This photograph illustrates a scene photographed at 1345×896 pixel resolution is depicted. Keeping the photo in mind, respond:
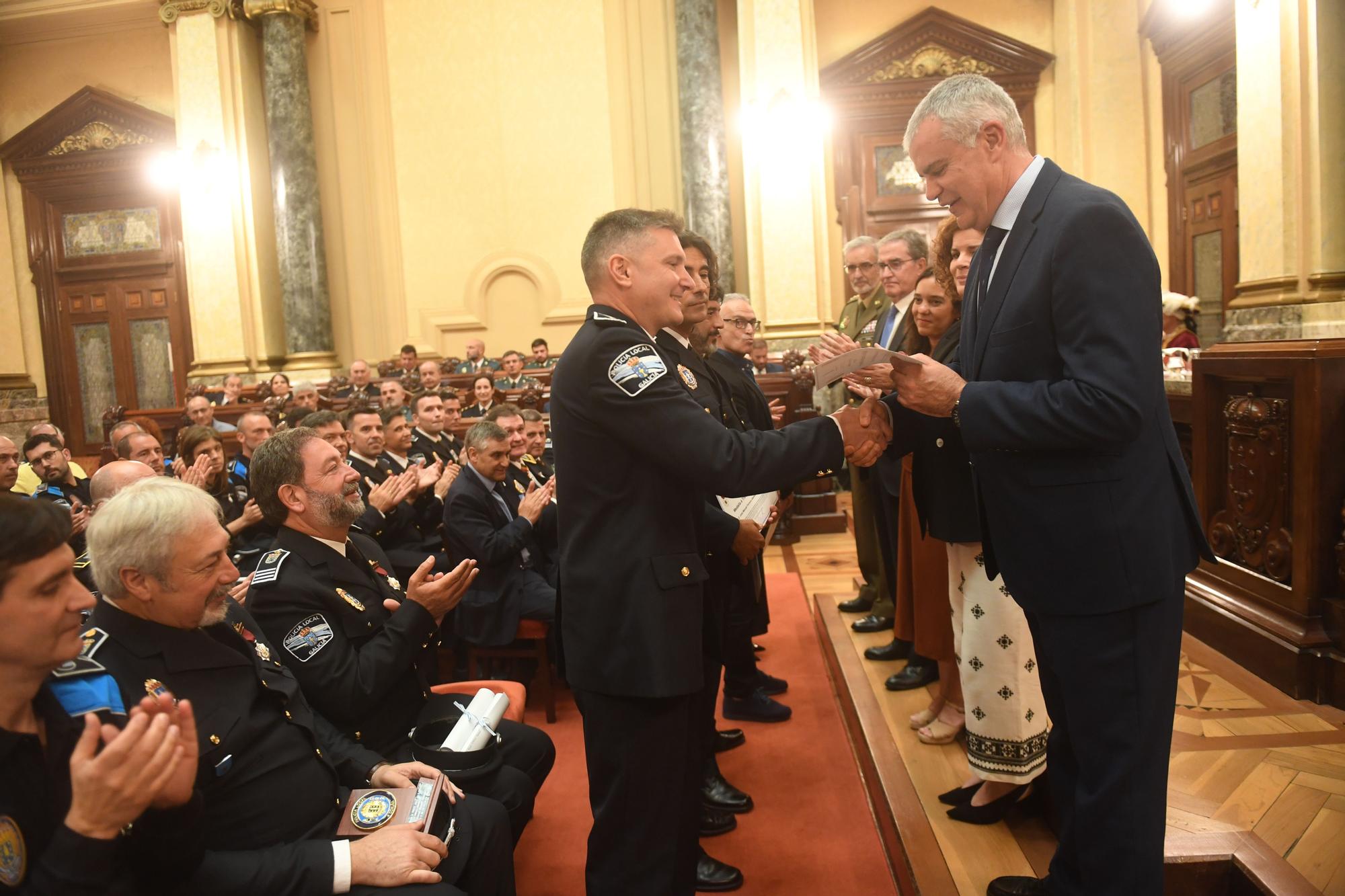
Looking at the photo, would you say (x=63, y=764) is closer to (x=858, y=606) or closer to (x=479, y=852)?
(x=479, y=852)

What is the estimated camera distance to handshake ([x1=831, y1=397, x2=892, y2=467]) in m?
1.93

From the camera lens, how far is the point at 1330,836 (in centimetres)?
214

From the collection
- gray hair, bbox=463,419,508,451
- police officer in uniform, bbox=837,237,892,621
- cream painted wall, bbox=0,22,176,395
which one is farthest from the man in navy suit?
cream painted wall, bbox=0,22,176,395

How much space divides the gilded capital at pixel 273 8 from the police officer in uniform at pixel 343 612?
28.3ft

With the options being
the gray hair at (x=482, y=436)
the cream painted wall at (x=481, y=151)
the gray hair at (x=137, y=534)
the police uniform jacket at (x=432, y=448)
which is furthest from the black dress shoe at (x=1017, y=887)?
the cream painted wall at (x=481, y=151)

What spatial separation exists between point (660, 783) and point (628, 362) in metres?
0.80

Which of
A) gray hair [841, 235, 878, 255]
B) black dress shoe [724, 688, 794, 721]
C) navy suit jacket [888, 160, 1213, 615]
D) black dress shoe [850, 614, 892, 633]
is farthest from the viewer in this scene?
gray hair [841, 235, 878, 255]

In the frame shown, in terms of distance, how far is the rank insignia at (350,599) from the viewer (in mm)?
2257

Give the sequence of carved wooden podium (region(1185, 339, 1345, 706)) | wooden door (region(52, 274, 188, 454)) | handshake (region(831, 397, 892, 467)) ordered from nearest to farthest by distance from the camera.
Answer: handshake (region(831, 397, 892, 467))
carved wooden podium (region(1185, 339, 1345, 706))
wooden door (region(52, 274, 188, 454))

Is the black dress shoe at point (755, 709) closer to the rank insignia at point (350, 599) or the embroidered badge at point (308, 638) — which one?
the rank insignia at point (350, 599)

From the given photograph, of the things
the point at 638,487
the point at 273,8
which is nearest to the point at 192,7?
the point at 273,8

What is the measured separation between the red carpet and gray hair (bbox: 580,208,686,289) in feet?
5.24

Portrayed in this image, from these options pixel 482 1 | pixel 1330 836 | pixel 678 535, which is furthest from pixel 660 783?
pixel 482 1

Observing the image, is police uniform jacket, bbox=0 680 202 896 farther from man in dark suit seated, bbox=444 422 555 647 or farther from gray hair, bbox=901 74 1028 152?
man in dark suit seated, bbox=444 422 555 647
